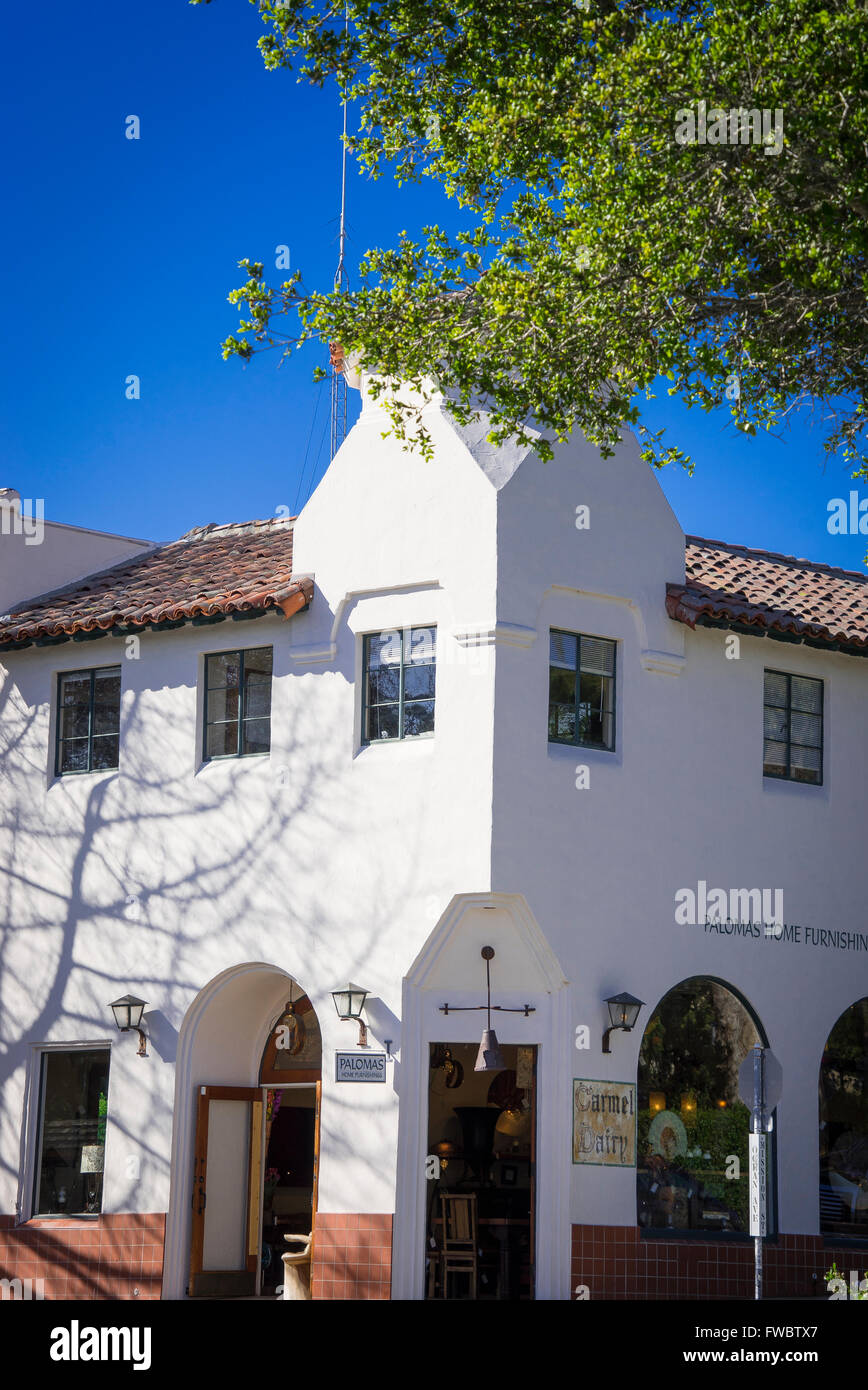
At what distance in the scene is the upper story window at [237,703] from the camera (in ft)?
69.8

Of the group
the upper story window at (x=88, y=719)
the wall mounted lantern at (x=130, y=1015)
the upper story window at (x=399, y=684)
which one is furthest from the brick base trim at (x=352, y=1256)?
the upper story window at (x=88, y=719)

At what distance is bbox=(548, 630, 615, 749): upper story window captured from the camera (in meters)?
20.0

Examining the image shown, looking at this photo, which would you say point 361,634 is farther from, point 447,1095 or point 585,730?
point 447,1095

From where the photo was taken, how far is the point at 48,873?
2236 cm

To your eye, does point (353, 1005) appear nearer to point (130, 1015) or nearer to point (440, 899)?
point (440, 899)

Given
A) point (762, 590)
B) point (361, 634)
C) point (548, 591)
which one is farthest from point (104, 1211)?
point (762, 590)

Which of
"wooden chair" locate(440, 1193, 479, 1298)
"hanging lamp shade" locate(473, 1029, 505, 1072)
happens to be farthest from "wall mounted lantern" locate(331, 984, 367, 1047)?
"wooden chair" locate(440, 1193, 479, 1298)

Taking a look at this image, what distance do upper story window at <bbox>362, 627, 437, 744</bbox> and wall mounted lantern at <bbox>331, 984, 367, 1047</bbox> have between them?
9.20ft

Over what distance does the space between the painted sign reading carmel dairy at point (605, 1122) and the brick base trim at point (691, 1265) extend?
727 millimetres

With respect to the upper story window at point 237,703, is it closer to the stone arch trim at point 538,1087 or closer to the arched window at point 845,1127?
the stone arch trim at point 538,1087

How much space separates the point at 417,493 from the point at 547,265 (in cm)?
611

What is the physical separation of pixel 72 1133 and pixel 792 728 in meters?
9.84

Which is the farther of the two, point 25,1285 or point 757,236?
point 25,1285

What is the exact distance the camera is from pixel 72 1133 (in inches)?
845
